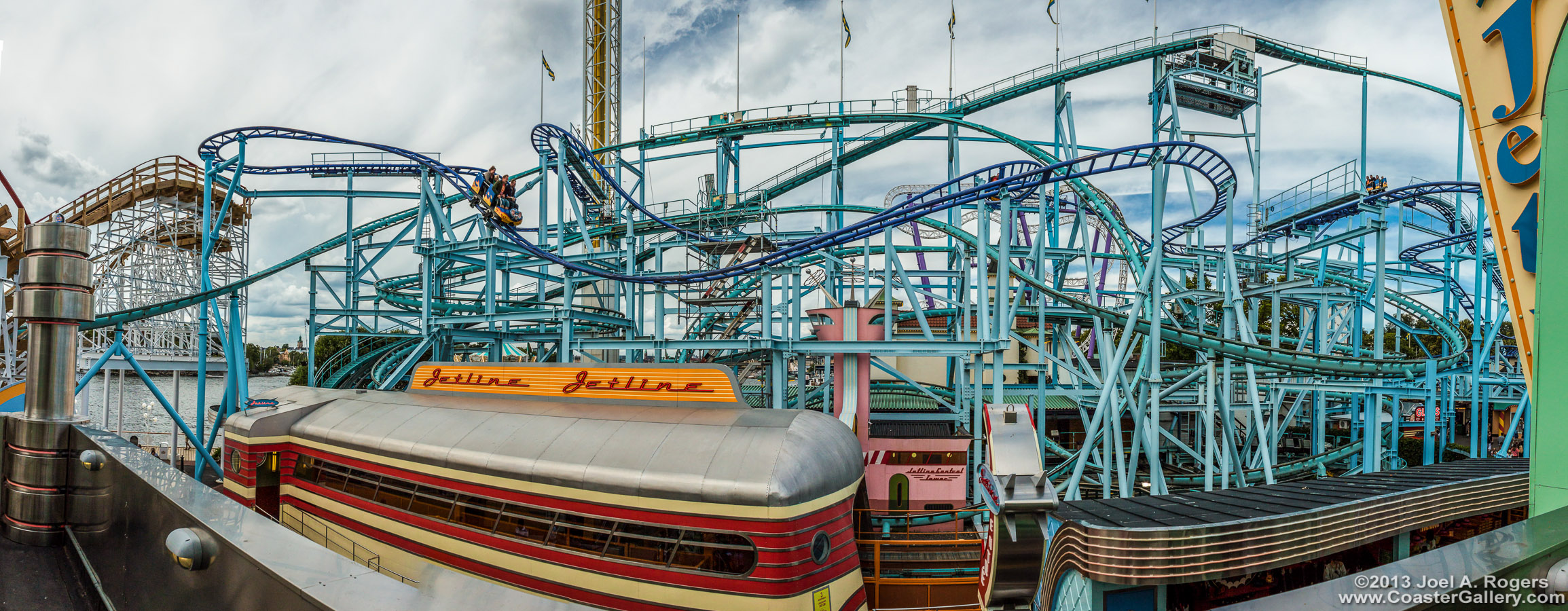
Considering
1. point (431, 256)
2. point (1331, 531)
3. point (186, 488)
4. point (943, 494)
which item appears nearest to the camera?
point (186, 488)

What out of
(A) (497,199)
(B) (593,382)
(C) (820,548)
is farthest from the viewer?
(A) (497,199)

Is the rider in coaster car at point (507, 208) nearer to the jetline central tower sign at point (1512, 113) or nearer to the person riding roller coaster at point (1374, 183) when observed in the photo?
the jetline central tower sign at point (1512, 113)

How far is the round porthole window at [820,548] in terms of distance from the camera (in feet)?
23.9

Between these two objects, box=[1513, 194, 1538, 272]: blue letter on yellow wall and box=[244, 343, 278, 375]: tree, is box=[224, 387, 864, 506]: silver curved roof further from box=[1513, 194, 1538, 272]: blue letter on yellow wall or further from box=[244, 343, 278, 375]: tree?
box=[244, 343, 278, 375]: tree

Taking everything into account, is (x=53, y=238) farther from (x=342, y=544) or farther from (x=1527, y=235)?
(x=1527, y=235)

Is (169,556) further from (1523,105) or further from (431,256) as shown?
(431,256)

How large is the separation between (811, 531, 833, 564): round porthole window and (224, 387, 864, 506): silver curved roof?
0.48 metres

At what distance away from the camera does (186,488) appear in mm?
3531

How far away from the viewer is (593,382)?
10.6 meters

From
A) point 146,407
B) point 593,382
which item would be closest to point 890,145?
point 593,382

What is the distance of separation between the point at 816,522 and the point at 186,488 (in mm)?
5478

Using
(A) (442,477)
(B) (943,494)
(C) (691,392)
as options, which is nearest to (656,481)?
(C) (691,392)

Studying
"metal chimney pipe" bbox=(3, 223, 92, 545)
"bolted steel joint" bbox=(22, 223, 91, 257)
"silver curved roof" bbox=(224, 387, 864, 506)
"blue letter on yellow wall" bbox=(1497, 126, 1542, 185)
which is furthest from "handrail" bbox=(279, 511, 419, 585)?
"blue letter on yellow wall" bbox=(1497, 126, 1542, 185)

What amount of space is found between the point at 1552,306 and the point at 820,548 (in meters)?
6.07
